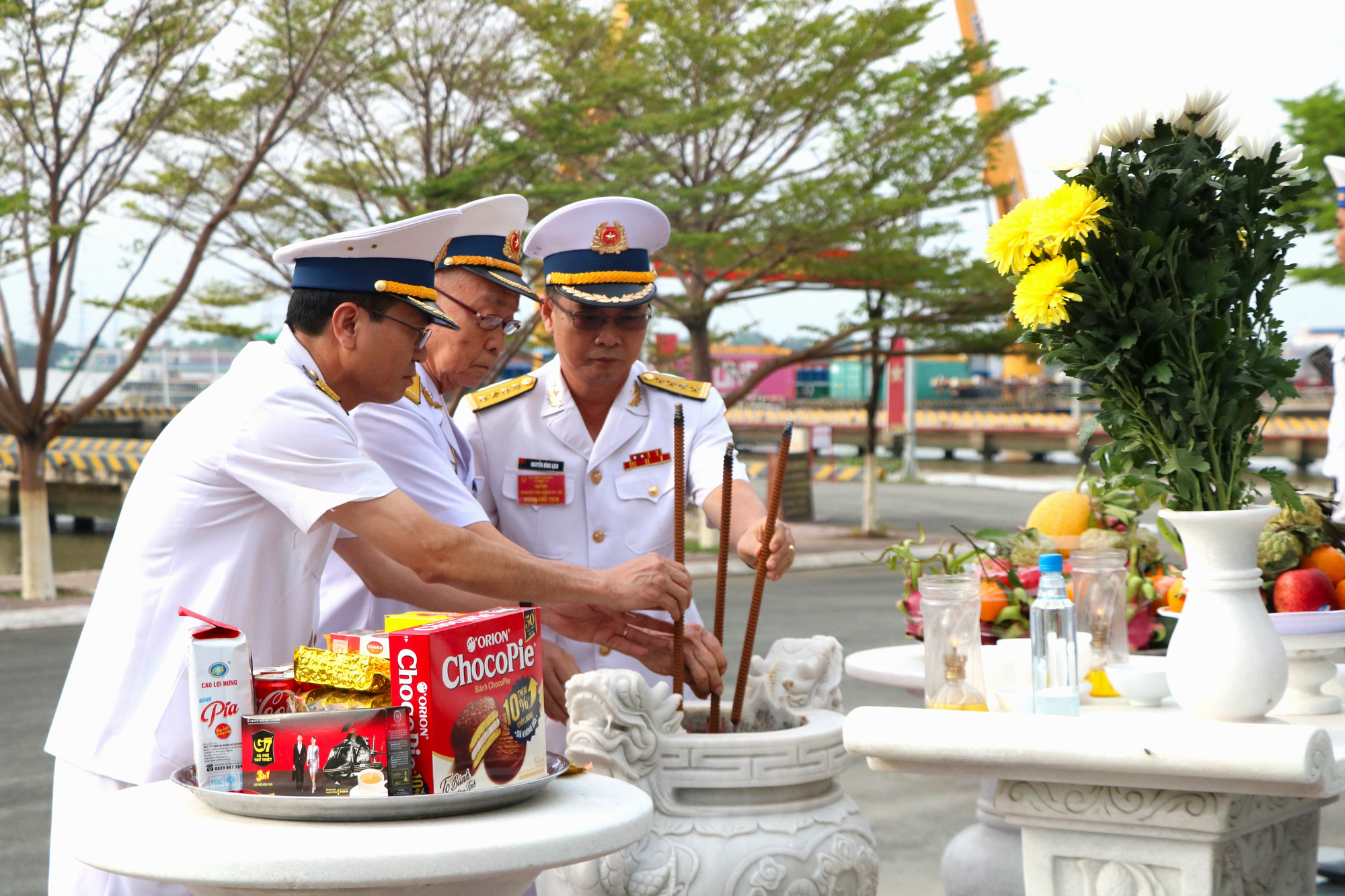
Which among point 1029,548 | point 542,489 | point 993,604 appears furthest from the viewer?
point 1029,548

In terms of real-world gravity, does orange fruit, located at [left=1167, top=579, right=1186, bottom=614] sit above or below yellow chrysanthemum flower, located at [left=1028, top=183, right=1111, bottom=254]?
below

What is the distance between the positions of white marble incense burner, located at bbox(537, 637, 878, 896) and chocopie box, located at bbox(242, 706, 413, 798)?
0.61m

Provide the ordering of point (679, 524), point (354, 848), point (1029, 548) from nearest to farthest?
point (354, 848)
point (679, 524)
point (1029, 548)

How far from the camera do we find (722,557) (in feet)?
7.11

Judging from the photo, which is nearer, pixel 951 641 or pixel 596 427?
→ pixel 951 641

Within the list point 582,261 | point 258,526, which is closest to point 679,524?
point 258,526

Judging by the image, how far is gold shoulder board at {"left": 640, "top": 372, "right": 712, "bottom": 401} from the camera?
9.38 feet

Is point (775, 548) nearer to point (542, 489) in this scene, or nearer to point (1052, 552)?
point (542, 489)

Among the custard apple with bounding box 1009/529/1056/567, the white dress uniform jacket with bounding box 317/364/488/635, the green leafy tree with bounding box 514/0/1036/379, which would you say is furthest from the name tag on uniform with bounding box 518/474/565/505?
the green leafy tree with bounding box 514/0/1036/379

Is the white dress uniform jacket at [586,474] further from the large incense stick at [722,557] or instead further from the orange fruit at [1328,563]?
the orange fruit at [1328,563]

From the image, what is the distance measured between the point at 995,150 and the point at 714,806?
486 inches

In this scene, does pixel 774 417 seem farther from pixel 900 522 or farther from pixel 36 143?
pixel 36 143

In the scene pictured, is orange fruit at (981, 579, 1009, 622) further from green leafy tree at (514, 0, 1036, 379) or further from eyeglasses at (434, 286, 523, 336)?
green leafy tree at (514, 0, 1036, 379)

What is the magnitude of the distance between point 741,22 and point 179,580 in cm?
→ 1163
